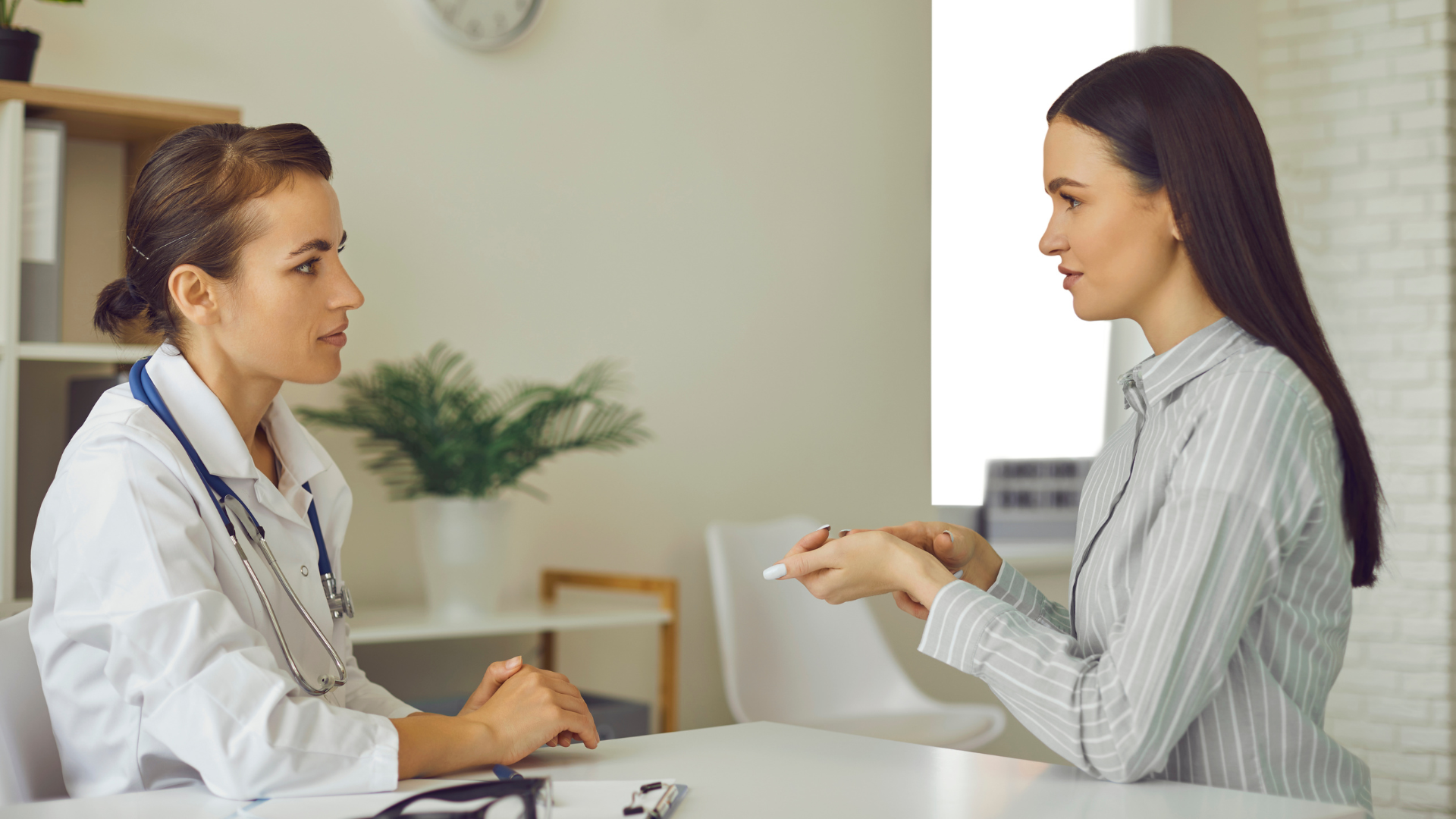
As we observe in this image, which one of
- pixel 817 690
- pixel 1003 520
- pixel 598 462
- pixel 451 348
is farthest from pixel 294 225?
pixel 1003 520

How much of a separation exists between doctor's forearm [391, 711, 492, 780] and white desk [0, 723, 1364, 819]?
0.02 meters

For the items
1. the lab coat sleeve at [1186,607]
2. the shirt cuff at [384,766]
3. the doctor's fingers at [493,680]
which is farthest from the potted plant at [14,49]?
the lab coat sleeve at [1186,607]

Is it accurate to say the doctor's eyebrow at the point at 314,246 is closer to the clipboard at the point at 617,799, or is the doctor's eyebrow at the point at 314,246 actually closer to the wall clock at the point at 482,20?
the clipboard at the point at 617,799

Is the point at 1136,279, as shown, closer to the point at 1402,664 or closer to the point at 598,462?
the point at 598,462

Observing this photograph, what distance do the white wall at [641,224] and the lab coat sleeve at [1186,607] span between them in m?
1.94

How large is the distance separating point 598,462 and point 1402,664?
2732 millimetres

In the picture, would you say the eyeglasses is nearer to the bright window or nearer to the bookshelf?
the bookshelf

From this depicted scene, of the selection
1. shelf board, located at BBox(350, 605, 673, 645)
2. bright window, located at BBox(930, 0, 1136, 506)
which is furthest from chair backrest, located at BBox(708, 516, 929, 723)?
bright window, located at BBox(930, 0, 1136, 506)

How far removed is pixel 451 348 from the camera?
2900 mm

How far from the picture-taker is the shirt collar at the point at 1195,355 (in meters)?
1.29

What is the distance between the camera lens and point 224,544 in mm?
1315

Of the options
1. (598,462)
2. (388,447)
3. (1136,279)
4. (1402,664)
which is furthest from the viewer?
(1402,664)

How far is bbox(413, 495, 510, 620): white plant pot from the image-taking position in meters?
2.51

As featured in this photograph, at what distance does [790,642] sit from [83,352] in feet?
6.08
